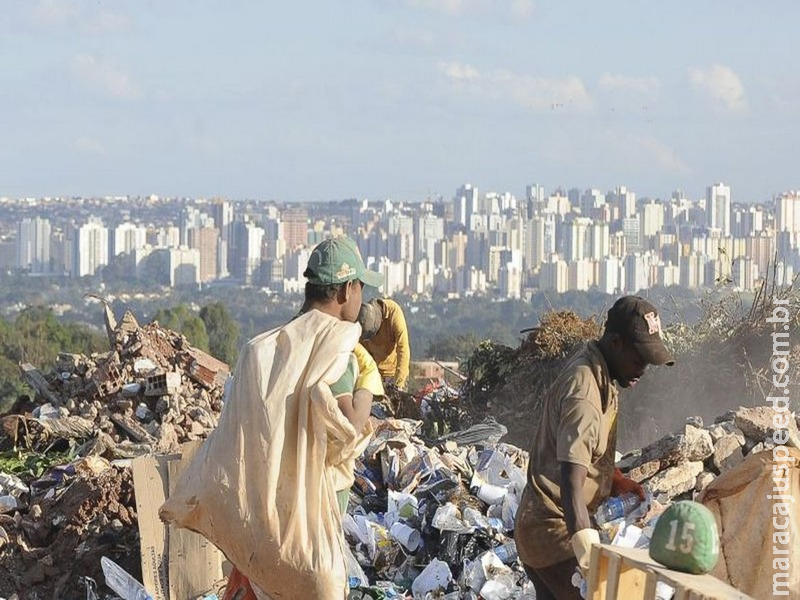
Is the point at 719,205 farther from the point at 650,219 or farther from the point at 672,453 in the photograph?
the point at 672,453

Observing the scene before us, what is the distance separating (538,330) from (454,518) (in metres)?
4.91

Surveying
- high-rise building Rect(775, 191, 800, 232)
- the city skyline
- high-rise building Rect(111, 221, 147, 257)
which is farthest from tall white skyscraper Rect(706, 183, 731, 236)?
high-rise building Rect(111, 221, 147, 257)

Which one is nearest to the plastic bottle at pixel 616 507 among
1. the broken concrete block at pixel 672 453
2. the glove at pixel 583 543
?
the glove at pixel 583 543

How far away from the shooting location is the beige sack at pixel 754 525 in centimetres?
362

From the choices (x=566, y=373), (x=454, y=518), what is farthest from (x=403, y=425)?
(x=566, y=373)

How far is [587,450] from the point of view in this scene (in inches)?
161

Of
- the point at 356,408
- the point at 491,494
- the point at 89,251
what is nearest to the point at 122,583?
the point at 491,494

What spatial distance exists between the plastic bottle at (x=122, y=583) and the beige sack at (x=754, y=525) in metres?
3.48

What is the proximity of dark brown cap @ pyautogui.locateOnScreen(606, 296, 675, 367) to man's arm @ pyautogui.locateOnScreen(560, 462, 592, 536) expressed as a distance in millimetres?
413

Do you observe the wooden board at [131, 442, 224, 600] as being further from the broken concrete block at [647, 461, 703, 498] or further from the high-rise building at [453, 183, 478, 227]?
the high-rise building at [453, 183, 478, 227]

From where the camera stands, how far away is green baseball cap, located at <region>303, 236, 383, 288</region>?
4188 mm

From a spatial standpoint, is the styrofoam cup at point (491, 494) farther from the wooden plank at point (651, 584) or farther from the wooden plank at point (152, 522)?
the wooden plank at point (651, 584)

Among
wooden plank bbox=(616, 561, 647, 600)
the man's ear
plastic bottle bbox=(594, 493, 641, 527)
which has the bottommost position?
plastic bottle bbox=(594, 493, 641, 527)

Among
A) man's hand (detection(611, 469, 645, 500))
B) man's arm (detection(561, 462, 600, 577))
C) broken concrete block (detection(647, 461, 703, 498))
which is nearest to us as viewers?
man's arm (detection(561, 462, 600, 577))
